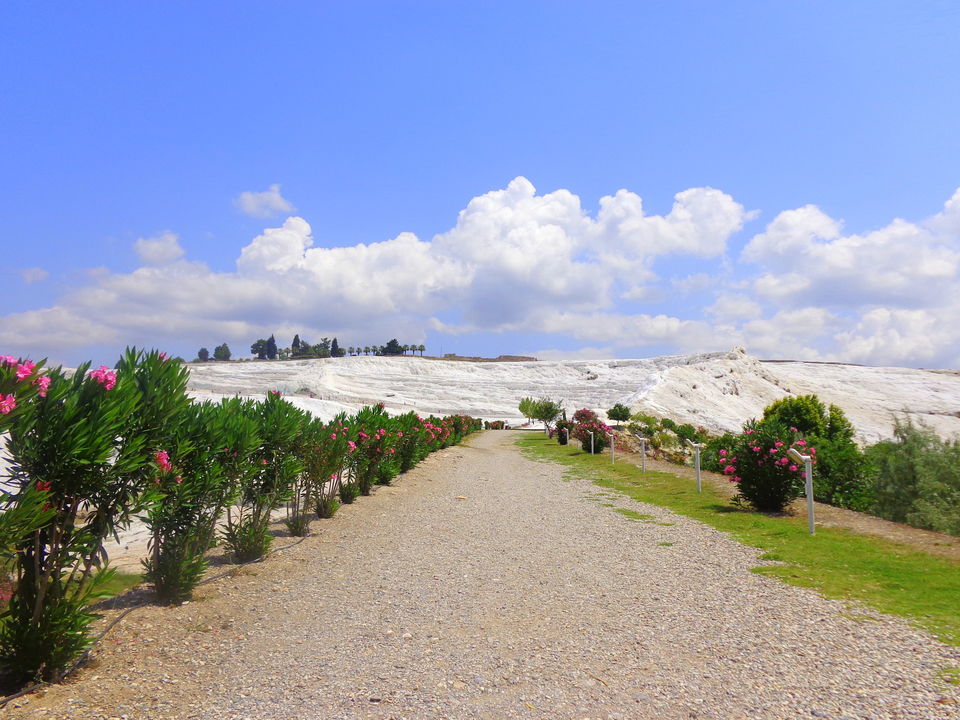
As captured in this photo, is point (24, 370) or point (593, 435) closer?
point (24, 370)

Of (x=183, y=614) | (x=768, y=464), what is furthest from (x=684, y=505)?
(x=183, y=614)

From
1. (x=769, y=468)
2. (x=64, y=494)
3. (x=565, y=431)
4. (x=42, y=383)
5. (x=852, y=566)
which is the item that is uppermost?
(x=42, y=383)

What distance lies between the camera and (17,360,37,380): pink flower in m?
3.64

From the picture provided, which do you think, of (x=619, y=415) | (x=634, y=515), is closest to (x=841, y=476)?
(x=634, y=515)

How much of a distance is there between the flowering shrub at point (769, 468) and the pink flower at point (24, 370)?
11.1 m

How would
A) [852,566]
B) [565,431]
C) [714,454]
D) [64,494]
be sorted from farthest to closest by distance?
[565,431] → [714,454] → [852,566] → [64,494]

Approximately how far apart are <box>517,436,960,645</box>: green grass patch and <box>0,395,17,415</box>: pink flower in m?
6.56

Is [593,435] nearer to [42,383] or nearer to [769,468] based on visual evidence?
[769,468]

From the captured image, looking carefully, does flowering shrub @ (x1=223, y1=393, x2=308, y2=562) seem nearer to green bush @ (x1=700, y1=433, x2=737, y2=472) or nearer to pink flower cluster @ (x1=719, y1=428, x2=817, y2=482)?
pink flower cluster @ (x1=719, y1=428, x2=817, y2=482)

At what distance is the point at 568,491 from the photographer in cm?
1527

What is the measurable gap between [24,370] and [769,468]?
1142 centimetres

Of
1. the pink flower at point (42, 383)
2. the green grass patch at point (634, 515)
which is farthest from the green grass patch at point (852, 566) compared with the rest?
the pink flower at point (42, 383)

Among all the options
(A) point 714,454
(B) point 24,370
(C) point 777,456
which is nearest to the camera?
(B) point 24,370

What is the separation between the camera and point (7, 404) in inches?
130
